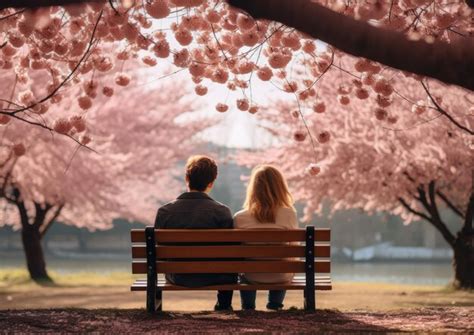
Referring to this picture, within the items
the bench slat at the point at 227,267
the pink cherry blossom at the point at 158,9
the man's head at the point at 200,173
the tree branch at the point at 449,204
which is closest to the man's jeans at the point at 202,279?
the bench slat at the point at 227,267

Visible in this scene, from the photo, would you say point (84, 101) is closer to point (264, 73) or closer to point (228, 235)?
point (264, 73)

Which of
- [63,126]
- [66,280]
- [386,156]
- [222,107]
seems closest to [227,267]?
[222,107]

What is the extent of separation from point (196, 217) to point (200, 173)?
36 cm

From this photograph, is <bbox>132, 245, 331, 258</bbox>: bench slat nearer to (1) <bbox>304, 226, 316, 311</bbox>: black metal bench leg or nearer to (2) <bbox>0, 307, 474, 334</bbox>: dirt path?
(1) <bbox>304, 226, 316, 311</bbox>: black metal bench leg

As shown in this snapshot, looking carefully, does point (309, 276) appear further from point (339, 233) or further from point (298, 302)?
point (339, 233)

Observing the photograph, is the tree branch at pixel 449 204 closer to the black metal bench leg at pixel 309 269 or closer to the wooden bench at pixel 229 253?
the black metal bench leg at pixel 309 269

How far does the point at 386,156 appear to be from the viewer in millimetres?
14734

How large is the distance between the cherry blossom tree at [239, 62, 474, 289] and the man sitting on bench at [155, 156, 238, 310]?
22.4ft

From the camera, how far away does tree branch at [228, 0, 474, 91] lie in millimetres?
4035

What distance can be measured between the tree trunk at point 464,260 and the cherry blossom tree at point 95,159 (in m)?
7.22

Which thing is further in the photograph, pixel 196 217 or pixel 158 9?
pixel 196 217

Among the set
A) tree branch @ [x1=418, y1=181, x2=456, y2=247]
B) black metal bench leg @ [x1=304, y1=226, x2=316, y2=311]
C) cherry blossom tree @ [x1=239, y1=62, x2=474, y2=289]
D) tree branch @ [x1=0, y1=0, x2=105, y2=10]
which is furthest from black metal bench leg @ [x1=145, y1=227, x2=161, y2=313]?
tree branch @ [x1=418, y1=181, x2=456, y2=247]

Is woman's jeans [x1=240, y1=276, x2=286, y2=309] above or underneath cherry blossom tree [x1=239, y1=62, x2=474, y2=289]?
underneath

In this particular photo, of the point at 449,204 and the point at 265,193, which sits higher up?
the point at 449,204
